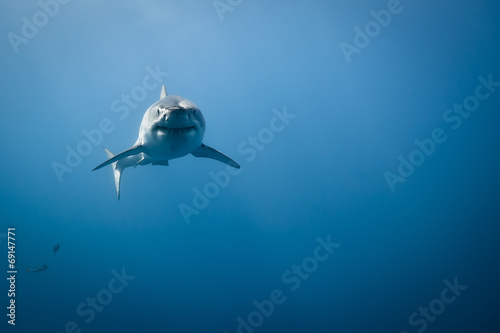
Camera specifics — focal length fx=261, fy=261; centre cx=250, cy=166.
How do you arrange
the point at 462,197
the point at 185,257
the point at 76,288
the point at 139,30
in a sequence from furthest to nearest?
the point at 185,257 → the point at 462,197 → the point at 76,288 → the point at 139,30

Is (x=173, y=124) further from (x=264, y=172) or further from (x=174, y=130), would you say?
(x=264, y=172)

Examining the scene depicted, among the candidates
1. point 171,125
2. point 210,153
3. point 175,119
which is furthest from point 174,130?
point 210,153

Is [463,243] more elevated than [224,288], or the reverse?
[224,288]

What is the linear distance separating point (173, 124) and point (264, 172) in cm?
4144

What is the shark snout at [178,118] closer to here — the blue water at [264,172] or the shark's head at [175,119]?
the shark's head at [175,119]

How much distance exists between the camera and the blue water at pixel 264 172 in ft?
78.5

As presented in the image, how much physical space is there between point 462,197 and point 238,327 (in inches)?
1367

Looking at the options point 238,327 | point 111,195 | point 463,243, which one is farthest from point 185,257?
point 463,243

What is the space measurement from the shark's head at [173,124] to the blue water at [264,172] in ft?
51.4

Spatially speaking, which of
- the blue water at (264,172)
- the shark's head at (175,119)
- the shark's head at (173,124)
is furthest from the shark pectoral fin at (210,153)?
the blue water at (264,172)

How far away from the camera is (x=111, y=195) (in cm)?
4450

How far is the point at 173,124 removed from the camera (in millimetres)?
4078

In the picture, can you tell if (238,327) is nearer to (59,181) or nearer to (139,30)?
(139,30)

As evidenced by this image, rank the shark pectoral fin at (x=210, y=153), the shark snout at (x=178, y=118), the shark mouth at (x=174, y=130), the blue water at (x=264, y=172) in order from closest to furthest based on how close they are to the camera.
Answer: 1. the shark snout at (x=178, y=118)
2. the shark mouth at (x=174, y=130)
3. the shark pectoral fin at (x=210, y=153)
4. the blue water at (x=264, y=172)
